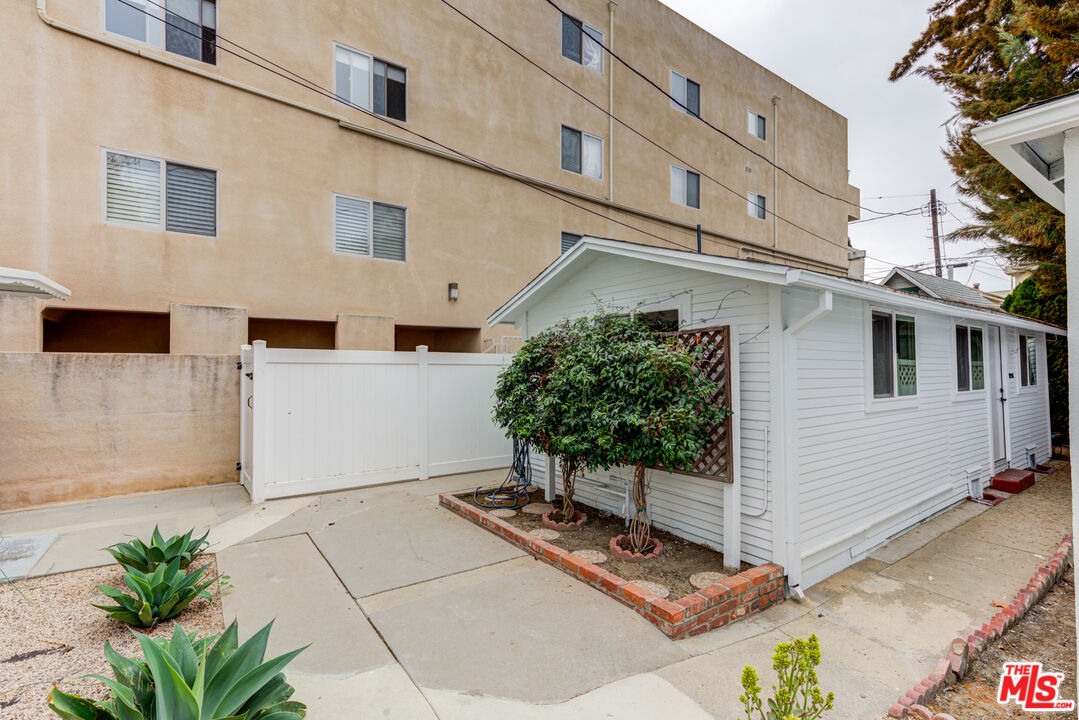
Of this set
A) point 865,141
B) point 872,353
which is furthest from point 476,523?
point 865,141

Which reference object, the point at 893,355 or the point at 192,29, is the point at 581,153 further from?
the point at 893,355

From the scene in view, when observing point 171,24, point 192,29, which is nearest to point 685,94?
point 192,29

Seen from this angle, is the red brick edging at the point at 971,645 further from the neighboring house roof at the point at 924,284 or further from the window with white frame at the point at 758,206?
the window with white frame at the point at 758,206

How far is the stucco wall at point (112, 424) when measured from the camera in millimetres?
6176

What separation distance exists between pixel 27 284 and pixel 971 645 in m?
7.96

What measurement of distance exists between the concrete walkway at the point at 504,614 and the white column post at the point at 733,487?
551mm

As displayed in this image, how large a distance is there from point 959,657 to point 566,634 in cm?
246

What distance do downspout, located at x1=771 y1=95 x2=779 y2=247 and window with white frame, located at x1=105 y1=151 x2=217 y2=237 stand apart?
54.0 ft

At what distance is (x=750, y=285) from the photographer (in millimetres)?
4469

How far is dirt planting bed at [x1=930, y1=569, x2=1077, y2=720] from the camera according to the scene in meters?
2.77

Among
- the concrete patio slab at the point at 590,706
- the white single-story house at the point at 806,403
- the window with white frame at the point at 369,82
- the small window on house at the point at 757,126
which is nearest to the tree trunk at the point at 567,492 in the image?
the white single-story house at the point at 806,403

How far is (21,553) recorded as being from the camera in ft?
15.6

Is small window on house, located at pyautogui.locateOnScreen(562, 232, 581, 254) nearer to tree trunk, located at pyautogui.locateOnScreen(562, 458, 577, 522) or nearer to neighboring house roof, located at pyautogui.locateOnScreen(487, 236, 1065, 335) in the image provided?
neighboring house roof, located at pyautogui.locateOnScreen(487, 236, 1065, 335)

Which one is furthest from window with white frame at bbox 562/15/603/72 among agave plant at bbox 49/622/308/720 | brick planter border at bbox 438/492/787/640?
agave plant at bbox 49/622/308/720
